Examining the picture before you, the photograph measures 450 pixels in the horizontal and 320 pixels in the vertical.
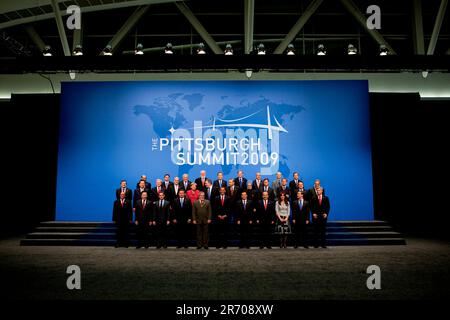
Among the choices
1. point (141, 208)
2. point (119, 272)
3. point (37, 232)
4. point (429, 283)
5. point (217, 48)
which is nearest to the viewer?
point (429, 283)

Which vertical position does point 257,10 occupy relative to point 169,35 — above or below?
above

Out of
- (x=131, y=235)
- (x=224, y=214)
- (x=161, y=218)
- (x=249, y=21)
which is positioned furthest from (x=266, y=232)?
(x=249, y=21)

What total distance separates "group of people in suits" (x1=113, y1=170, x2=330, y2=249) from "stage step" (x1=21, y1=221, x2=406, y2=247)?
15.7 inches

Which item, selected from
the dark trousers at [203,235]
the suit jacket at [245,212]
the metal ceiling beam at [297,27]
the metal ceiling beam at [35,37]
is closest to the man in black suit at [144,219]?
the dark trousers at [203,235]

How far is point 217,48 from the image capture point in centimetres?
1109

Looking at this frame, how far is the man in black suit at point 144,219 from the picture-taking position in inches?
325

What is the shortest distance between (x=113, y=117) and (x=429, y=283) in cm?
884

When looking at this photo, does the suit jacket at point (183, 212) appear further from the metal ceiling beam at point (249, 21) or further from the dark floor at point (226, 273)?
the metal ceiling beam at point (249, 21)

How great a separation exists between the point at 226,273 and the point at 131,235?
438cm

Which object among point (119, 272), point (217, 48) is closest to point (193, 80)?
point (217, 48)

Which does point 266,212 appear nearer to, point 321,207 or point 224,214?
point 224,214

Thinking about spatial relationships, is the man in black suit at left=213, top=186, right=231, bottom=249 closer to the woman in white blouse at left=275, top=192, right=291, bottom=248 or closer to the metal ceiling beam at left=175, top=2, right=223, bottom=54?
the woman in white blouse at left=275, top=192, right=291, bottom=248

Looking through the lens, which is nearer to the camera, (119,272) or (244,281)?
(244,281)

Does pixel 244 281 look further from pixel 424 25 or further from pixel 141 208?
pixel 424 25
